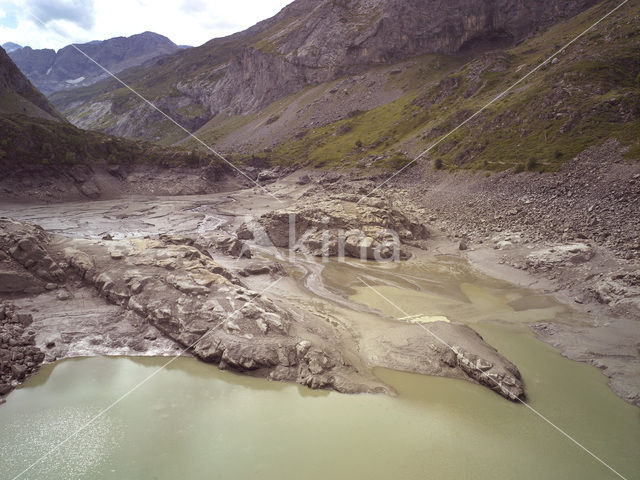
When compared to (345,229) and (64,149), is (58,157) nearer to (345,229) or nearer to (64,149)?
(64,149)

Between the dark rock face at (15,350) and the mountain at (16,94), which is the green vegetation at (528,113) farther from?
the mountain at (16,94)

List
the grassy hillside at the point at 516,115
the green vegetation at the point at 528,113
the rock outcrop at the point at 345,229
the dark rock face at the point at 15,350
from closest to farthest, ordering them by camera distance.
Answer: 1. the dark rock face at the point at 15,350
2. the rock outcrop at the point at 345,229
3. the green vegetation at the point at 528,113
4. the grassy hillside at the point at 516,115

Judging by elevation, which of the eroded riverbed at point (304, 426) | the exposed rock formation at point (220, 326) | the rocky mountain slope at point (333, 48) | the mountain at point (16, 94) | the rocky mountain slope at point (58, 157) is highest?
the rocky mountain slope at point (333, 48)

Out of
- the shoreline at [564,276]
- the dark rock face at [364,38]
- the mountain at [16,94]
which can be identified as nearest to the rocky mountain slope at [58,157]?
the mountain at [16,94]

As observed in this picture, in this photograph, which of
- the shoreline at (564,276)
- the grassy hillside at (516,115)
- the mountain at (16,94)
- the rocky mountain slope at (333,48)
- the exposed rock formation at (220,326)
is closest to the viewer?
the exposed rock formation at (220,326)

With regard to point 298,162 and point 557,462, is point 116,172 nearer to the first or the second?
point 298,162
